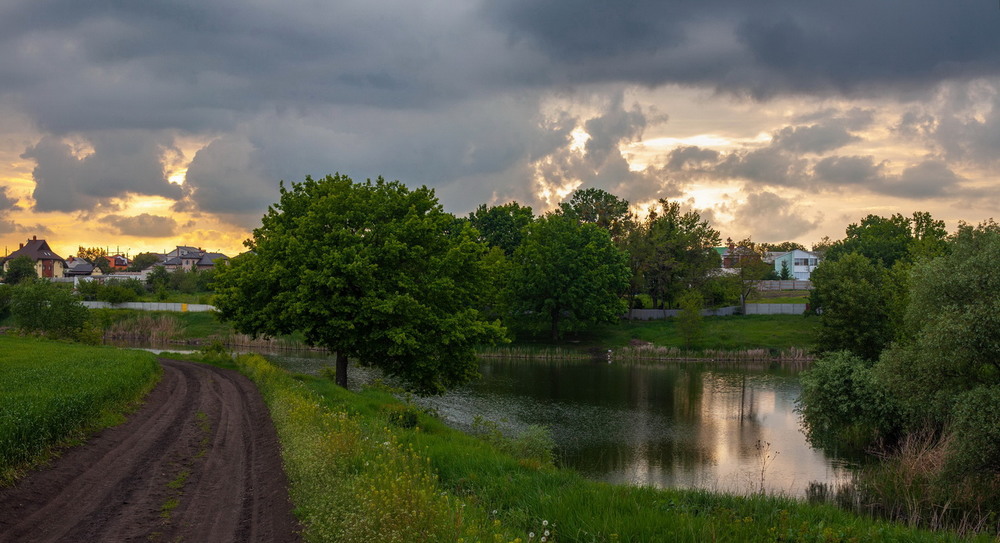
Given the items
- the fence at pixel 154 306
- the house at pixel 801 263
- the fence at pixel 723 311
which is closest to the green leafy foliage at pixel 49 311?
the fence at pixel 154 306

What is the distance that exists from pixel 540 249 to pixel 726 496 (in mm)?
68552

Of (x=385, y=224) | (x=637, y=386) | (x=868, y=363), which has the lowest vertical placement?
(x=637, y=386)

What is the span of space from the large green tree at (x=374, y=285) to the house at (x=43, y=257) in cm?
17796

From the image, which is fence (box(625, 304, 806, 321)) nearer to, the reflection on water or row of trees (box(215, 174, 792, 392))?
the reflection on water

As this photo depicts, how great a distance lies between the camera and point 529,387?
51.3 metres

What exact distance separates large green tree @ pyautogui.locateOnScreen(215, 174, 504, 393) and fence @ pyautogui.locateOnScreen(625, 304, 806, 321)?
59.0m

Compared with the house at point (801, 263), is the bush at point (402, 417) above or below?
below

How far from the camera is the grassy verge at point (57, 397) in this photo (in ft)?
54.5

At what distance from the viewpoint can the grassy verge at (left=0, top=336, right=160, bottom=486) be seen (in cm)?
1661

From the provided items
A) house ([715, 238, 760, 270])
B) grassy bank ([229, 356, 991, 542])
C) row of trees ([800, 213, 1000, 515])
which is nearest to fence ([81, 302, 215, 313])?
house ([715, 238, 760, 270])

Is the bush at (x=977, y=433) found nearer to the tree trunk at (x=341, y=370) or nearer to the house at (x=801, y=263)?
the tree trunk at (x=341, y=370)

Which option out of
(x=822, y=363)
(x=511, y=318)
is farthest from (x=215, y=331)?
(x=822, y=363)

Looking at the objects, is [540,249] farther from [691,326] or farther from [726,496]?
[726,496]

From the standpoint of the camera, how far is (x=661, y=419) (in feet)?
131
